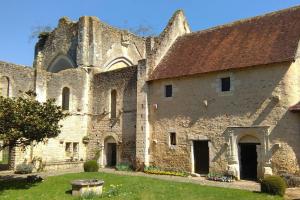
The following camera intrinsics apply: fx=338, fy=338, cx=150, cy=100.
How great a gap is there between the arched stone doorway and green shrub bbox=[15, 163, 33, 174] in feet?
42.0

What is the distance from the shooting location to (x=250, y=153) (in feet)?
64.6

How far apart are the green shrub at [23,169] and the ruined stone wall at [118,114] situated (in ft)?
17.1

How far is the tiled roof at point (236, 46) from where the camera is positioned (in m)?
18.0

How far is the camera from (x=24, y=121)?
14992 mm

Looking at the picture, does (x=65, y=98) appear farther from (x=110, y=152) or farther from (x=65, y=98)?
(x=110, y=152)

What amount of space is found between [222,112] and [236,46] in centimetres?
425

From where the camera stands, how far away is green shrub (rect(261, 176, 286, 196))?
13617 millimetres

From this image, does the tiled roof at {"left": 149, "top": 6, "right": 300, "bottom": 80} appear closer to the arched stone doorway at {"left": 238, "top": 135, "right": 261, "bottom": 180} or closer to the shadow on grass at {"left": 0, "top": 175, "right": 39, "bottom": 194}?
the arched stone doorway at {"left": 238, "top": 135, "right": 261, "bottom": 180}

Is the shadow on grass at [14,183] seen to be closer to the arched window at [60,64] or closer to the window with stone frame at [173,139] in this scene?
the window with stone frame at [173,139]

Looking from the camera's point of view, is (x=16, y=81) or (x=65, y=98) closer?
(x=16, y=81)

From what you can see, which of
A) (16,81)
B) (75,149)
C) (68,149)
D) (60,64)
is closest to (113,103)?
(75,149)

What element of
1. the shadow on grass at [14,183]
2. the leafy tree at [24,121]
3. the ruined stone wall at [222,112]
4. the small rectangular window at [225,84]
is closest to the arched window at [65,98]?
the ruined stone wall at [222,112]

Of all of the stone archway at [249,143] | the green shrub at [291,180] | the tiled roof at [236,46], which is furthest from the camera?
the tiled roof at [236,46]

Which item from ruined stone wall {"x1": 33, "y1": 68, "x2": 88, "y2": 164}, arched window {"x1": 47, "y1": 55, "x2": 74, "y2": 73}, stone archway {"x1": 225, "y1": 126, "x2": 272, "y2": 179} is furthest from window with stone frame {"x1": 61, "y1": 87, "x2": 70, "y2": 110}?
stone archway {"x1": 225, "y1": 126, "x2": 272, "y2": 179}
